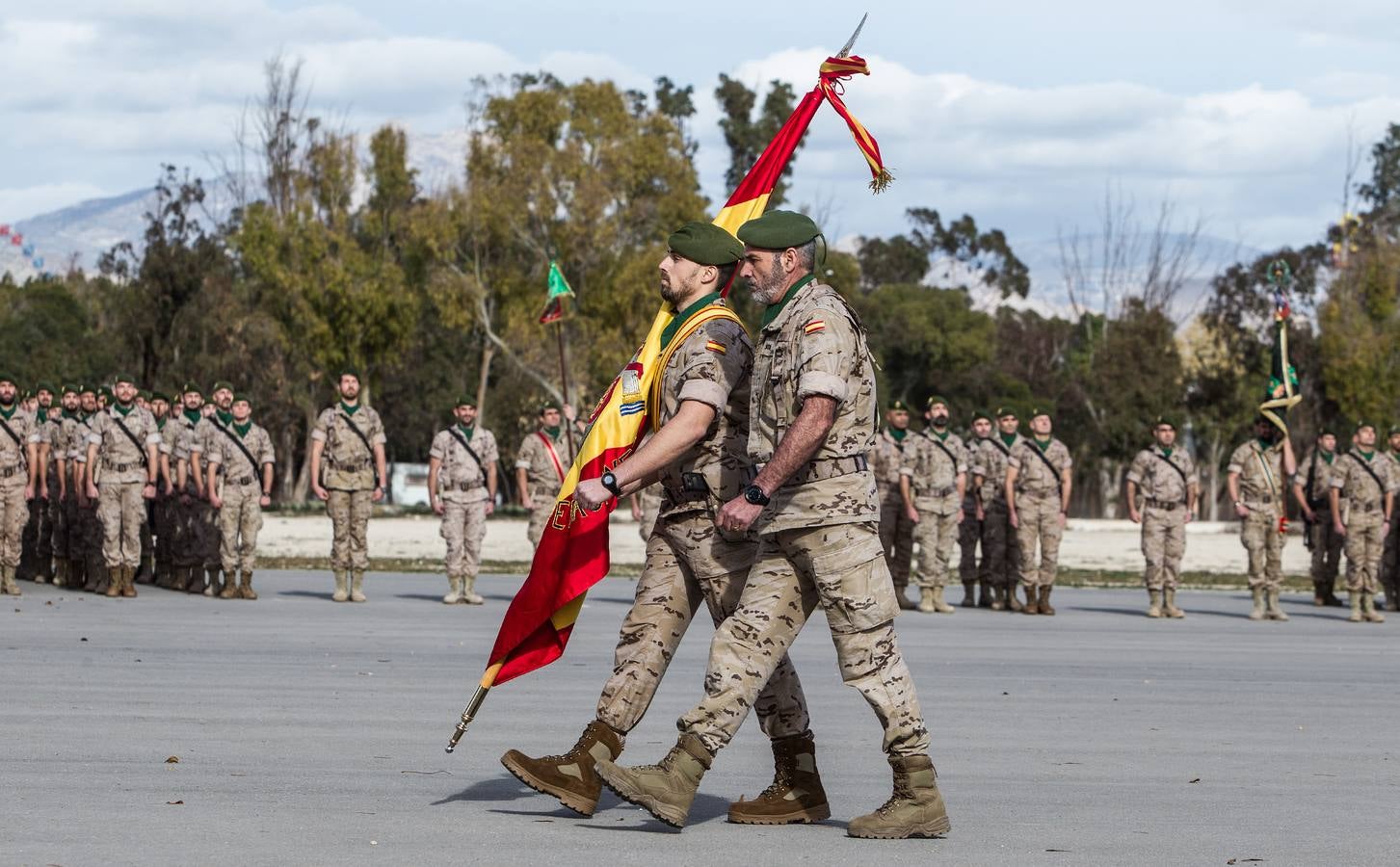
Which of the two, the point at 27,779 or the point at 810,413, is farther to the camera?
the point at 27,779

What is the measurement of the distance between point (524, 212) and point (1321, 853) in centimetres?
5118

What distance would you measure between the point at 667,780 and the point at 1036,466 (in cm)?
1514

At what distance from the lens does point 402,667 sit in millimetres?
12844

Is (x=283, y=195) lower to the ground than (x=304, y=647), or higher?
higher

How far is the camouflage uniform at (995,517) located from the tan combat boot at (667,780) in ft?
49.4

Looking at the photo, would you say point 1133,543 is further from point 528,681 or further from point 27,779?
point 27,779

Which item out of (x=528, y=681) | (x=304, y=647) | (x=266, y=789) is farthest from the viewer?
(x=304, y=647)

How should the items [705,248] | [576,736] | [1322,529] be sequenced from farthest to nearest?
[1322,529] < [576,736] < [705,248]

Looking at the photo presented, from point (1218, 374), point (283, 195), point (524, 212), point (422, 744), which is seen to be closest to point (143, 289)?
point (283, 195)

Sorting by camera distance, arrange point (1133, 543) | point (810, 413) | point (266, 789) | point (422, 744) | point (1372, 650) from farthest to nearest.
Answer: point (1133, 543)
point (1372, 650)
point (422, 744)
point (266, 789)
point (810, 413)

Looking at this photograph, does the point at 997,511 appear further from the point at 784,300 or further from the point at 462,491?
the point at 784,300

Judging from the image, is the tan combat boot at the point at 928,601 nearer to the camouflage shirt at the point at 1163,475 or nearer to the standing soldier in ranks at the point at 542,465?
the camouflage shirt at the point at 1163,475

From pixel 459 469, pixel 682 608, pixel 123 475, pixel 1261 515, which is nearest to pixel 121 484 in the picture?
pixel 123 475

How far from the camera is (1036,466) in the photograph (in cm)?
2131
